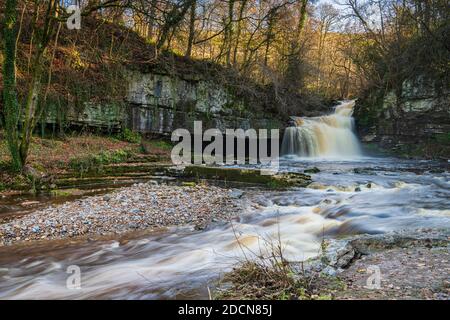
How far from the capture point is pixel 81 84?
53.4 feet

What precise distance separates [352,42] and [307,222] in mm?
19469

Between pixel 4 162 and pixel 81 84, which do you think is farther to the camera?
pixel 81 84

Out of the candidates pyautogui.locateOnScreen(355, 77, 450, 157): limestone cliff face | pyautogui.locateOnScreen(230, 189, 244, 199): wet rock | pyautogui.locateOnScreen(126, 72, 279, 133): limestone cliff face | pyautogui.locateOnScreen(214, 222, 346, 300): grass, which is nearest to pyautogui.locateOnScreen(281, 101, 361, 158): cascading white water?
pyautogui.locateOnScreen(355, 77, 450, 157): limestone cliff face

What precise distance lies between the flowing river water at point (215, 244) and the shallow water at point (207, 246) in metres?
0.01

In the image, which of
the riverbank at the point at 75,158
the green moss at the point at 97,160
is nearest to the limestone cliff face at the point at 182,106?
the riverbank at the point at 75,158

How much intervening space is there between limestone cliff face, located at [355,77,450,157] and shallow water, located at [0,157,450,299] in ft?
32.8

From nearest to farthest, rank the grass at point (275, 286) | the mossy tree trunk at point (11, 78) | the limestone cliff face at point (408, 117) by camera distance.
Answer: the grass at point (275, 286), the mossy tree trunk at point (11, 78), the limestone cliff face at point (408, 117)

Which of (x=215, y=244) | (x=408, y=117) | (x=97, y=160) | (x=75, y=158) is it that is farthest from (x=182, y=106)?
(x=215, y=244)

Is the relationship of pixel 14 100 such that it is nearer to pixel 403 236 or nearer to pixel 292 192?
pixel 292 192

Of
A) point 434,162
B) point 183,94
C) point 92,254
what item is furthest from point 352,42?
point 92,254

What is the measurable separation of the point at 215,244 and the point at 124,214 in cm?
249

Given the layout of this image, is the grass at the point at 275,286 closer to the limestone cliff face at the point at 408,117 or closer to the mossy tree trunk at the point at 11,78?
the mossy tree trunk at the point at 11,78

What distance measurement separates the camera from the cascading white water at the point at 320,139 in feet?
66.8

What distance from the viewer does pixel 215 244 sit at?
5.82 m
